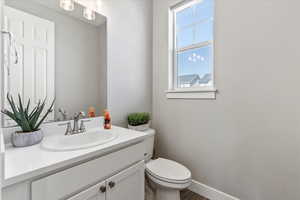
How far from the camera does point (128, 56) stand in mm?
1695

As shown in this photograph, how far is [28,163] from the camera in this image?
2.08 ft

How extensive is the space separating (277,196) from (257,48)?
4.09 feet

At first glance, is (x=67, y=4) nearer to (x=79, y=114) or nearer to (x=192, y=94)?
(x=79, y=114)

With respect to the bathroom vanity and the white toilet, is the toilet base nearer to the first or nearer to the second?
the white toilet

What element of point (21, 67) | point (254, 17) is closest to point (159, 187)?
point (21, 67)

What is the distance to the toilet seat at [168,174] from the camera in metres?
1.18

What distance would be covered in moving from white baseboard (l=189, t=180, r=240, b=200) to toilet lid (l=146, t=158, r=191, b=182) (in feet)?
1.35

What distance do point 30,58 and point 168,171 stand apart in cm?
145

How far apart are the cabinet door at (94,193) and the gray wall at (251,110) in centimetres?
111

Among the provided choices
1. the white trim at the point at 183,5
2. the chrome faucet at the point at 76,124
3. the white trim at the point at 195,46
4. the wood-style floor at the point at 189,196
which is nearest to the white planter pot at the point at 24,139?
the chrome faucet at the point at 76,124

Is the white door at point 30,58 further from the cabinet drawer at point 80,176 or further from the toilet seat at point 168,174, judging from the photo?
the toilet seat at point 168,174

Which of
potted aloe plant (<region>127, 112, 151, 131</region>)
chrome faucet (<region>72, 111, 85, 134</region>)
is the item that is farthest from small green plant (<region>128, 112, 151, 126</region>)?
chrome faucet (<region>72, 111, 85, 134</region>)

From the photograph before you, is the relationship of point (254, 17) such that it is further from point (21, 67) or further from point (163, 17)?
point (21, 67)

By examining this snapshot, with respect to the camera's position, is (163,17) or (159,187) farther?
(163,17)
